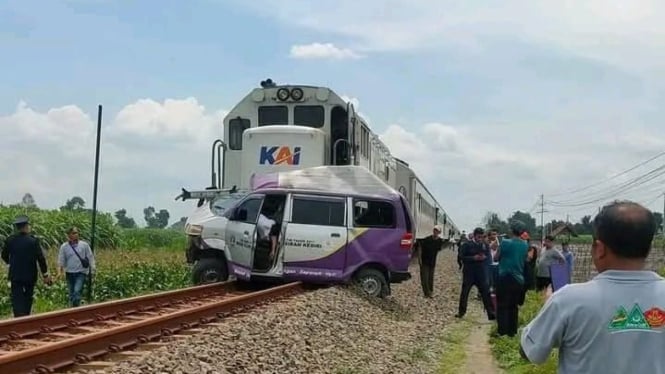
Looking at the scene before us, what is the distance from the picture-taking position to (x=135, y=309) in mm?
13680

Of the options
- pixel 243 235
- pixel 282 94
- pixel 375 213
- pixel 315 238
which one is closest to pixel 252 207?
pixel 243 235

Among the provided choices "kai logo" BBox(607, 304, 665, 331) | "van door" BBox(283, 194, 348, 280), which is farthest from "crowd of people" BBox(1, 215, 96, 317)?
"kai logo" BBox(607, 304, 665, 331)

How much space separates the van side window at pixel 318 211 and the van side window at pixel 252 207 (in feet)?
2.19

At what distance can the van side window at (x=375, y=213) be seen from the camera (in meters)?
17.1

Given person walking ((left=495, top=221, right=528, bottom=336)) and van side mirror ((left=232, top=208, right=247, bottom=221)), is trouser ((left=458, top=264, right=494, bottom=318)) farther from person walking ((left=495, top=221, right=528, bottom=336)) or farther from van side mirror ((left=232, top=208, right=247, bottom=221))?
van side mirror ((left=232, top=208, right=247, bottom=221))

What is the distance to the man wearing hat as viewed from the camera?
13.4 meters

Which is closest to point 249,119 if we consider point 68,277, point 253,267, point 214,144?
point 214,144

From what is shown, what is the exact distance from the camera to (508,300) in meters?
13.4

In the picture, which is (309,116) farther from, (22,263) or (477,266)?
(22,263)

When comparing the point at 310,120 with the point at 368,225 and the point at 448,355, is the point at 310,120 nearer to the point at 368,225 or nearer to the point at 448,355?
the point at 368,225

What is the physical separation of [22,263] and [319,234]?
5526 millimetres

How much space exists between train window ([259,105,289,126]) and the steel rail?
14.9 feet

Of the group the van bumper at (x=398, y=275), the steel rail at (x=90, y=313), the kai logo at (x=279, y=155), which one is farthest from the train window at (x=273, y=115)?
the van bumper at (x=398, y=275)

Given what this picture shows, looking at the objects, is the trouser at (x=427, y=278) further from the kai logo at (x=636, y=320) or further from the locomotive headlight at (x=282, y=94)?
the kai logo at (x=636, y=320)
